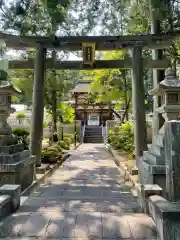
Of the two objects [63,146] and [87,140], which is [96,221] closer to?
[63,146]

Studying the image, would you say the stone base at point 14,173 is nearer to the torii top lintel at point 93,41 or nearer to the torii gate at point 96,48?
the torii gate at point 96,48

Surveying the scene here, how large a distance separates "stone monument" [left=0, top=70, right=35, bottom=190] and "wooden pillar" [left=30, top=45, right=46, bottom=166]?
1.65 meters

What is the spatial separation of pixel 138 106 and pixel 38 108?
11.8ft

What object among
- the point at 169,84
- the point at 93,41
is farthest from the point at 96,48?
the point at 169,84

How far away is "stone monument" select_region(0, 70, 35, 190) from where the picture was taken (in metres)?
4.80

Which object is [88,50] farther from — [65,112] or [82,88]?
[82,88]

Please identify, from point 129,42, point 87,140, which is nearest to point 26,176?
point 129,42

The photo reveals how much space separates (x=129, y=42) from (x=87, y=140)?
1765 cm

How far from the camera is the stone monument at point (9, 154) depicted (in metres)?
4.80

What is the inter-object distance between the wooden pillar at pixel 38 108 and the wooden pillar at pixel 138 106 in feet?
11.1

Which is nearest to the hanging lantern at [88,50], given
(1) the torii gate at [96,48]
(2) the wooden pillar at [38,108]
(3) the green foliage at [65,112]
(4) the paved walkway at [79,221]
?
(1) the torii gate at [96,48]

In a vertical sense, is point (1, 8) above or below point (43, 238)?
above

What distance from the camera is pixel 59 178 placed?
7062 millimetres

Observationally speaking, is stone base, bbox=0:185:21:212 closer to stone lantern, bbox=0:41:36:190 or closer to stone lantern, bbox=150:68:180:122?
stone lantern, bbox=0:41:36:190
